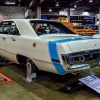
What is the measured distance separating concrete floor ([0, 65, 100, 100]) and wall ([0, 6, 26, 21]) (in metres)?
18.8

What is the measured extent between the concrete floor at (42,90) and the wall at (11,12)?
61.7 feet

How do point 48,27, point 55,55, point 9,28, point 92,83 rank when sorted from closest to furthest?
point 55,55
point 92,83
point 48,27
point 9,28

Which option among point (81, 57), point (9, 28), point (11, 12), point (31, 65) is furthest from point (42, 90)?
point (11, 12)

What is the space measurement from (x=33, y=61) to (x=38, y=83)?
0.55m

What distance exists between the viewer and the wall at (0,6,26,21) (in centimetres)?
2128

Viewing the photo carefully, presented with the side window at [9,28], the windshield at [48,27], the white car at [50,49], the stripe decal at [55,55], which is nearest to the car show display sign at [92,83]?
the white car at [50,49]

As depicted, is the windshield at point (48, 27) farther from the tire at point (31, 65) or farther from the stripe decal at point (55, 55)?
the stripe decal at point (55, 55)

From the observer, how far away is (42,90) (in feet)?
10.0

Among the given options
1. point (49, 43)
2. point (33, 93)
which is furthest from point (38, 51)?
point (33, 93)

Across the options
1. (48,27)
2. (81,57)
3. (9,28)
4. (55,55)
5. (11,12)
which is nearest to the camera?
(55,55)

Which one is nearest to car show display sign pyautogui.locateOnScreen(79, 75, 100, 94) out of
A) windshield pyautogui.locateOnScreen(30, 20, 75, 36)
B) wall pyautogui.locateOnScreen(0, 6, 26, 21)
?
windshield pyautogui.locateOnScreen(30, 20, 75, 36)

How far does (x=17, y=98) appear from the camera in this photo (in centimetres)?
271

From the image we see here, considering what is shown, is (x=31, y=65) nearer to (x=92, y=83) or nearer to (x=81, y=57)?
(x=81, y=57)

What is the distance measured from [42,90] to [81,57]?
1012mm
